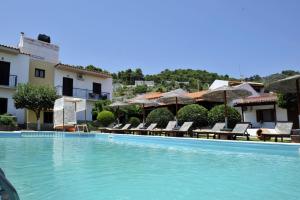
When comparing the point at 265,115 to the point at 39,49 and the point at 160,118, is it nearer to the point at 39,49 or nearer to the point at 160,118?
the point at 160,118

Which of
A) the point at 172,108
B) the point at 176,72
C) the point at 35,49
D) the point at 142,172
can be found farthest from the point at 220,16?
the point at 176,72

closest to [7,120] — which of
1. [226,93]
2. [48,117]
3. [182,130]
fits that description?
[48,117]

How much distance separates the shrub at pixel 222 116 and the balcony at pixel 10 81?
1650cm

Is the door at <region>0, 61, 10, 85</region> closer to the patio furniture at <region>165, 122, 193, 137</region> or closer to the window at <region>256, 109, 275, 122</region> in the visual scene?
the patio furniture at <region>165, 122, 193, 137</region>

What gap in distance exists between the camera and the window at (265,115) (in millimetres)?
26775

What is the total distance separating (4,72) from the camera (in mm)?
24156

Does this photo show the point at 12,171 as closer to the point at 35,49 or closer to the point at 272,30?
the point at 272,30

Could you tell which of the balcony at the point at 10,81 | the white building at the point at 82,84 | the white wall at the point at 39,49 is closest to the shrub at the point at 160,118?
the white building at the point at 82,84

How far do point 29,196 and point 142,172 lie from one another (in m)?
2.54

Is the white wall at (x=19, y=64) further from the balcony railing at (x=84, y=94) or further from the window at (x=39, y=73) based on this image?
the balcony railing at (x=84, y=94)

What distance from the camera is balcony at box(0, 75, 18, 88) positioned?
78.9 ft

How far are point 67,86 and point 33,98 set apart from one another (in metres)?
7.16

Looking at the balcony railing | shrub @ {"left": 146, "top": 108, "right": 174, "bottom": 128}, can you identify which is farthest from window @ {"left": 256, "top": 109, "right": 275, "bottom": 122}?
the balcony railing

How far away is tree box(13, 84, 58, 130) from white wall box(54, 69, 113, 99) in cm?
544
